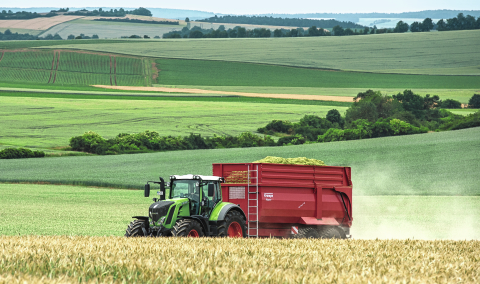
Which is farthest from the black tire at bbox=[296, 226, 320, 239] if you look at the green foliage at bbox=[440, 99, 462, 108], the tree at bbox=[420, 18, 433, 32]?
the tree at bbox=[420, 18, 433, 32]

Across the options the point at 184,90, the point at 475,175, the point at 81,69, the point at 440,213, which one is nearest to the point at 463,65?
the point at 184,90

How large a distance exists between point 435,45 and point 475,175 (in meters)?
96.8

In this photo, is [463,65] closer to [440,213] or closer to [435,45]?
[435,45]

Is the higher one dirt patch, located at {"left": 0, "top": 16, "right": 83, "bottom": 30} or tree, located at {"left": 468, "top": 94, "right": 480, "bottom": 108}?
dirt patch, located at {"left": 0, "top": 16, "right": 83, "bottom": 30}

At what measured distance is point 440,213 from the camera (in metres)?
25.1

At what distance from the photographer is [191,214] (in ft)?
46.6

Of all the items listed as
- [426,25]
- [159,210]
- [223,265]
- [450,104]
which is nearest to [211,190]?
[159,210]

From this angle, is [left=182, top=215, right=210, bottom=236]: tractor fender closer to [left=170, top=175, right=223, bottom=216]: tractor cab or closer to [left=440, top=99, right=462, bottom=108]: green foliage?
[left=170, top=175, right=223, bottom=216]: tractor cab

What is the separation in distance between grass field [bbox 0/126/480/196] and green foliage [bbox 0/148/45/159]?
3316 millimetres

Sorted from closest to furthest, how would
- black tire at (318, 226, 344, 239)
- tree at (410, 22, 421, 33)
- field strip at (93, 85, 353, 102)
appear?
1. black tire at (318, 226, 344, 239)
2. field strip at (93, 85, 353, 102)
3. tree at (410, 22, 421, 33)

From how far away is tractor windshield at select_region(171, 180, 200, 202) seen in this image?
47.2ft

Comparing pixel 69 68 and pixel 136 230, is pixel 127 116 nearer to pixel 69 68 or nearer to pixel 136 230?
pixel 69 68

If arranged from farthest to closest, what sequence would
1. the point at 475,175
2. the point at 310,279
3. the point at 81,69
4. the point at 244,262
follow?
1. the point at 81,69
2. the point at 475,175
3. the point at 244,262
4. the point at 310,279

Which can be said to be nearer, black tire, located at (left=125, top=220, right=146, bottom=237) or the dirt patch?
black tire, located at (left=125, top=220, right=146, bottom=237)
